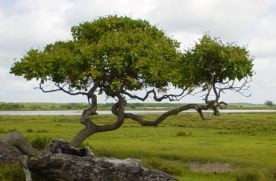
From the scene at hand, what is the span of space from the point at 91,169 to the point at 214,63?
14.0 meters

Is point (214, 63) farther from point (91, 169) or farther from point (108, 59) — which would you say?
point (91, 169)

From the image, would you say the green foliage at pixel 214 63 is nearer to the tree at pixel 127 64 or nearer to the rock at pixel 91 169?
the tree at pixel 127 64

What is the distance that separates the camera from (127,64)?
94.6 ft

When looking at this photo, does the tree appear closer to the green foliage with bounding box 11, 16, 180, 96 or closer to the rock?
the green foliage with bounding box 11, 16, 180, 96

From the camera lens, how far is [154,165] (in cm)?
2552

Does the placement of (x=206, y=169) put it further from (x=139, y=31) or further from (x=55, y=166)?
(x=55, y=166)

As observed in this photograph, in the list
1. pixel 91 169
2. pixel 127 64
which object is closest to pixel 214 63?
pixel 127 64

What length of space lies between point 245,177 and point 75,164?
844 cm

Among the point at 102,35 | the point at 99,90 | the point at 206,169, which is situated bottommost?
the point at 206,169

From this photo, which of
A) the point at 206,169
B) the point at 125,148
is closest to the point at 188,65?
the point at 206,169

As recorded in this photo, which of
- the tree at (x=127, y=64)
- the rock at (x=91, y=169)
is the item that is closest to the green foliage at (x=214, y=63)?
the tree at (x=127, y=64)

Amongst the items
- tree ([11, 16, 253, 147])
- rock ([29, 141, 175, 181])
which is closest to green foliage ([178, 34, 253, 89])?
tree ([11, 16, 253, 147])

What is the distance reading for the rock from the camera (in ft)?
54.4

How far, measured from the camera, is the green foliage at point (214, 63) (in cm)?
2787
